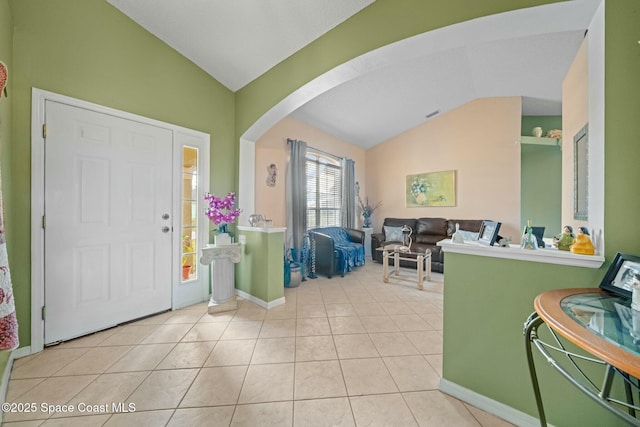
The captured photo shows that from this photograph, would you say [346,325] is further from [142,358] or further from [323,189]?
[323,189]

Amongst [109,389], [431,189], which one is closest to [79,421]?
[109,389]

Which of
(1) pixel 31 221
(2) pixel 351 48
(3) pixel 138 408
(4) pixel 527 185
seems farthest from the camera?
(4) pixel 527 185

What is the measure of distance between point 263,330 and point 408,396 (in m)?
1.35

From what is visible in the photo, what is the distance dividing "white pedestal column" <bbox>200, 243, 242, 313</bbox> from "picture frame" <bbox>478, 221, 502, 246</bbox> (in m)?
2.41

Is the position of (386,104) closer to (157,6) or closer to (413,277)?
(413,277)

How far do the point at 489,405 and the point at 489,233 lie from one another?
100 cm

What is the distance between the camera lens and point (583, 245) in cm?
119

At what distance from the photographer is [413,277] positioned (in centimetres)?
401

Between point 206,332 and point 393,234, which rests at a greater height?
point 393,234

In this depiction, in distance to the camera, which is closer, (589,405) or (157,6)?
(589,405)

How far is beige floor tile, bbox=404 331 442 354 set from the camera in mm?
1928

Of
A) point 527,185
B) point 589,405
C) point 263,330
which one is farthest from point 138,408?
point 527,185

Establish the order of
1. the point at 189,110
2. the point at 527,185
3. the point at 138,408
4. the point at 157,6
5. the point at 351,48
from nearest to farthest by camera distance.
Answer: the point at 138,408
the point at 351,48
the point at 157,6
the point at 189,110
the point at 527,185

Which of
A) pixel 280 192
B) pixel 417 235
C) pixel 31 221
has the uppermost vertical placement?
pixel 280 192
